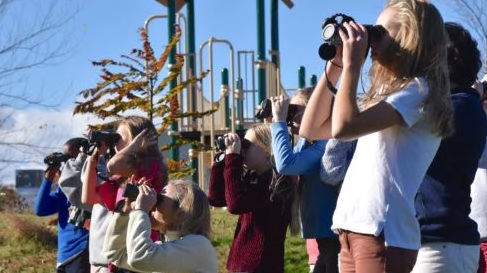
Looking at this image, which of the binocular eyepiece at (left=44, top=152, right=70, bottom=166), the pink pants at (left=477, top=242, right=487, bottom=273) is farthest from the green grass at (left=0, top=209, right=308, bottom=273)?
the pink pants at (left=477, top=242, right=487, bottom=273)

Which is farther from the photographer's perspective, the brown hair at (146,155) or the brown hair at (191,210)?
the brown hair at (146,155)

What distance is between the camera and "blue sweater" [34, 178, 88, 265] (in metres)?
5.66

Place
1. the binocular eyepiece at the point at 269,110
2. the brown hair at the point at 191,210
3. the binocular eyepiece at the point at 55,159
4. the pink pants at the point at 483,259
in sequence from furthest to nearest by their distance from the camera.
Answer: the binocular eyepiece at the point at 55,159 → the binocular eyepiece at the point at 269,110 → the brown hair at the point at 191,210 → the pink pants at the point at 483,259

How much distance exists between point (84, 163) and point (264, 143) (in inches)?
48.0

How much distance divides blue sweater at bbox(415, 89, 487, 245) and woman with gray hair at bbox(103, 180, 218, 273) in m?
1.31

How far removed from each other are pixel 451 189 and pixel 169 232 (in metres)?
1.57

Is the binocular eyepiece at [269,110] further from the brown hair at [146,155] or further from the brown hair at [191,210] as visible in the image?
the brown hair at [146,155]

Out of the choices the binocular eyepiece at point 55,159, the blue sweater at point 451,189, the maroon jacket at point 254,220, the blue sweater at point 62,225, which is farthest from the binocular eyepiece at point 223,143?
the blue sweater at point 451,189

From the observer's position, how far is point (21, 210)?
1554cm

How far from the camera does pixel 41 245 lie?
10516 mm

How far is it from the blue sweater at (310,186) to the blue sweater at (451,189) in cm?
110

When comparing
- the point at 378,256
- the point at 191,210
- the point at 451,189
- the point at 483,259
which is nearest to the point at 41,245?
the point at 191,210

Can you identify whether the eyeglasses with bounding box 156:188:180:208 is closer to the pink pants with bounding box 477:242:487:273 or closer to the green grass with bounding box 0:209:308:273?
the pink pants with bounding box 477:242:487:273

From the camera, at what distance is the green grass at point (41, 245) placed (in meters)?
8.86
